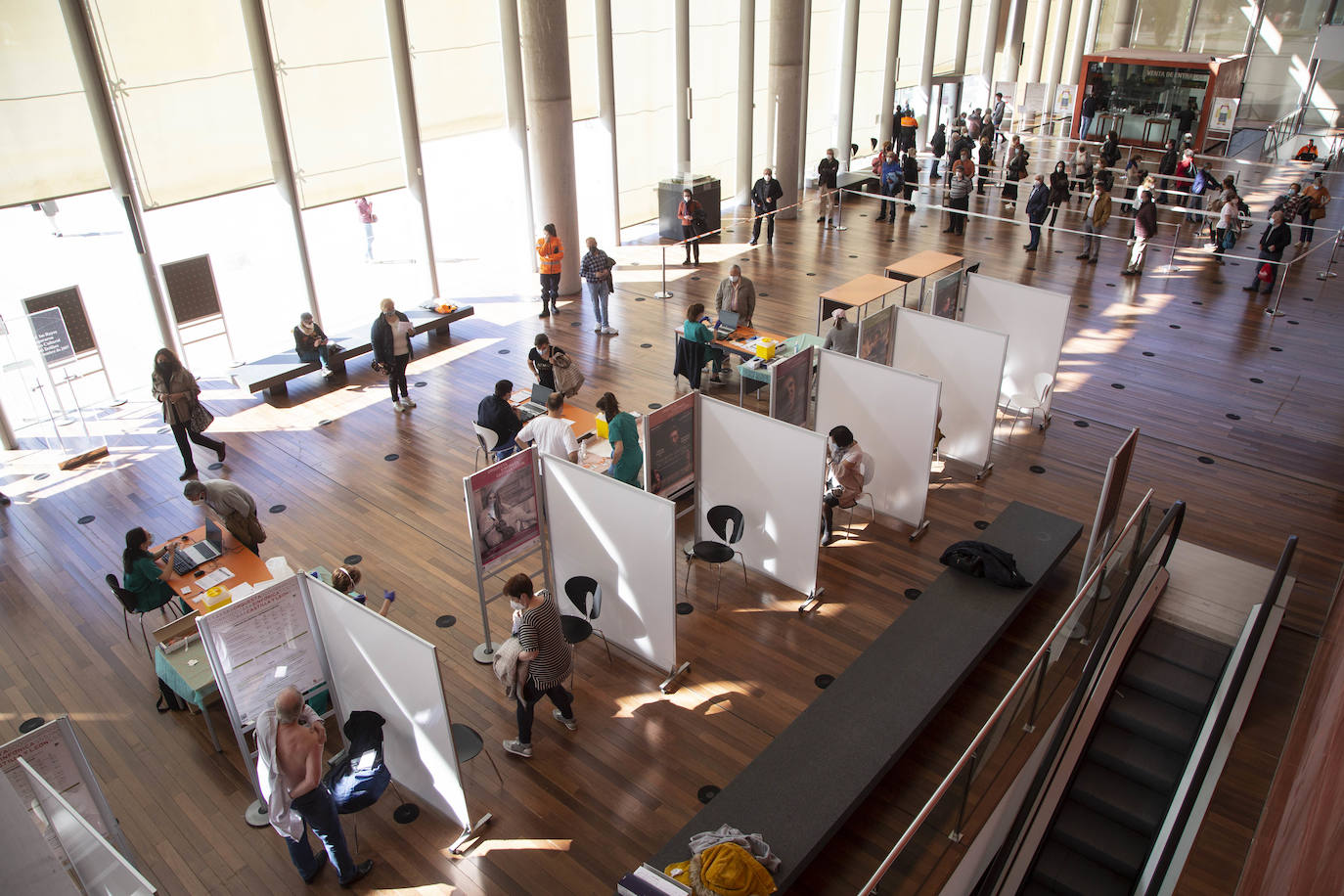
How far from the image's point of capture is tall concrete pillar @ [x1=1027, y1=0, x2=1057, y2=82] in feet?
90.2

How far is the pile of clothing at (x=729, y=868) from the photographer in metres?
4.40

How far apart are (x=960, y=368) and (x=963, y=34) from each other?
1912cm

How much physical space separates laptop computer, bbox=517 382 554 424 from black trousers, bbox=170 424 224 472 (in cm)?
315

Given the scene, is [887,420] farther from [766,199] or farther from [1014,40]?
[1014,40]

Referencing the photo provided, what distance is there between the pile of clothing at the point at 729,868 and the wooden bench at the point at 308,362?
7.51m

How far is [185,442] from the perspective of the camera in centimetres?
902

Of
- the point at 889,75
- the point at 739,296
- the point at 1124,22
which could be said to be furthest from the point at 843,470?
the point at 1124,22

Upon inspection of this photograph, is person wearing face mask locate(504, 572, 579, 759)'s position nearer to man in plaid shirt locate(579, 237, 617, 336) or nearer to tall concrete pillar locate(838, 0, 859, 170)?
man in plaid shirt locate(579, 237, 617, 336)

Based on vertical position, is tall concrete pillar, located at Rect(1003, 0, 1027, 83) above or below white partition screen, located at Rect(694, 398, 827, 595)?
above

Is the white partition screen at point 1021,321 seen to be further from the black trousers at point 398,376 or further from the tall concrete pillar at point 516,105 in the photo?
the tall concrete pillar at point 516,105

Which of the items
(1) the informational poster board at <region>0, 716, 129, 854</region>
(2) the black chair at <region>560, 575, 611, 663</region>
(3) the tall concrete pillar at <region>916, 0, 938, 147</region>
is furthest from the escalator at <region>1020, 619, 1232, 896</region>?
(3) the tall concrete pillar at <region>916, 0, 938, 147</region>

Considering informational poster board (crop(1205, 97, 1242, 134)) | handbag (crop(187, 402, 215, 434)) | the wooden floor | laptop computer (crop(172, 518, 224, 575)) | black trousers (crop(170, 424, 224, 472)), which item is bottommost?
the wooden floor

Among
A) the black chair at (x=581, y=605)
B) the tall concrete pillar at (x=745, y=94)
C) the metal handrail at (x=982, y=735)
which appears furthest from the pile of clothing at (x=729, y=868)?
the tall concrete pillar at (x=745, y=94)

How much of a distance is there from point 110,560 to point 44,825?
12.8 ft
